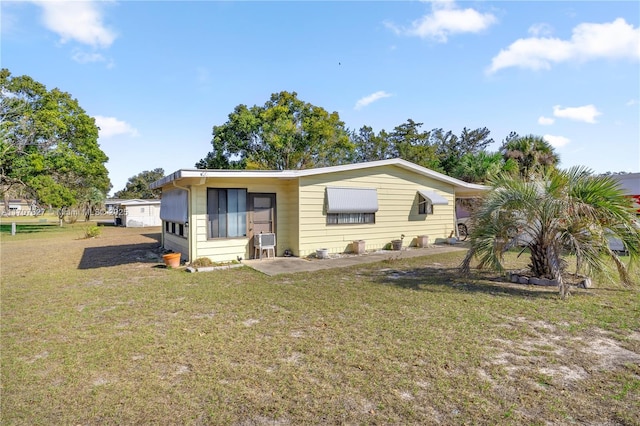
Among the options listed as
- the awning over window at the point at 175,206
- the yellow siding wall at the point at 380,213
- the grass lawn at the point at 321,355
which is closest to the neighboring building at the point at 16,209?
the awning over window at the point at 175,206

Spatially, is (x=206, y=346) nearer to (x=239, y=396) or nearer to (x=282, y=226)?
(x=239, y=396)

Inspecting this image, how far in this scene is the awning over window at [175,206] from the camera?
32.5ft

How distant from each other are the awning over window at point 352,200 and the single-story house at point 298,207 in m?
0.03

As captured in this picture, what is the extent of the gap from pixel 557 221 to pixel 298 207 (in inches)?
257

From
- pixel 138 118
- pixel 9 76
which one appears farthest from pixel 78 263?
pixel 9 76

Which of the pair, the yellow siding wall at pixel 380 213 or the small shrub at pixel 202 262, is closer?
the small shrub at pixel 202 262

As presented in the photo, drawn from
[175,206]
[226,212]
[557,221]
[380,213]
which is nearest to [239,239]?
[226,212]

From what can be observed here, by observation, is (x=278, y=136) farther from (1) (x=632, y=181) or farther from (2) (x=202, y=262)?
(1) (x=632, y=181)

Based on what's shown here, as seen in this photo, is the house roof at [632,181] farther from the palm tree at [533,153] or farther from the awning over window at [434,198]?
the palm tree at [533,153]

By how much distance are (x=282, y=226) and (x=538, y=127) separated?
16.9 meters

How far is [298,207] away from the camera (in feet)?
34.0

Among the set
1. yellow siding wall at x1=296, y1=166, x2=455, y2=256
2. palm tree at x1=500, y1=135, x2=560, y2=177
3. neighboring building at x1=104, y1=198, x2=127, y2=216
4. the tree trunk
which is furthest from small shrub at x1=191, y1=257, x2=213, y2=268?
neighboring building at x1=104, y1=198, x2=127, y2=216

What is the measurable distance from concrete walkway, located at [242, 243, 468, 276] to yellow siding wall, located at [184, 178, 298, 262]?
566 millimetres

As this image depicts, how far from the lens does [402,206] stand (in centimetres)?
1272
